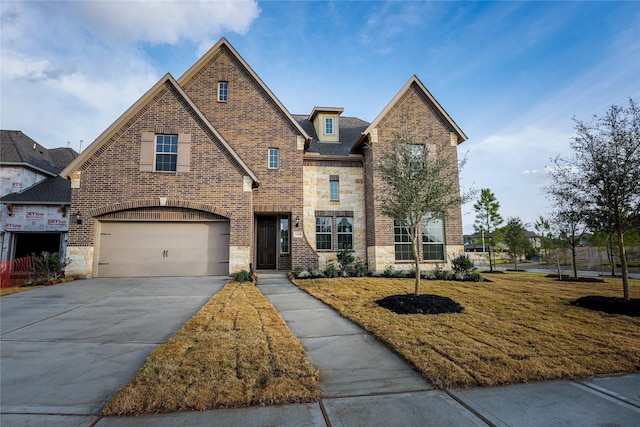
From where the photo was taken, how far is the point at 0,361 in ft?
13.5

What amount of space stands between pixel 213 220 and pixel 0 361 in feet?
29.0

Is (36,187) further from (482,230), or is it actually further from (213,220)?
(482,230)

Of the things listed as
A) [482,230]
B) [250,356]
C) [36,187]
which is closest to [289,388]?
[250,356]

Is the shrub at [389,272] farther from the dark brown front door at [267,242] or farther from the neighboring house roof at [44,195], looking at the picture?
the neighboring house roof at [44,195]

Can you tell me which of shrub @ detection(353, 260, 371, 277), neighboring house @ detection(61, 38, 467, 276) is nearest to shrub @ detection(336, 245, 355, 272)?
shrub @ detection(353, 260, 371, 277)

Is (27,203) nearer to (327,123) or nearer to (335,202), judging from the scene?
(335,202)

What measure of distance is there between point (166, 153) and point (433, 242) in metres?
11.9

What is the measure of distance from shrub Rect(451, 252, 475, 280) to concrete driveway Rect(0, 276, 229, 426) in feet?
32.3

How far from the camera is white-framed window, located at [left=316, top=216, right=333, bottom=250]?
1541 centimetres

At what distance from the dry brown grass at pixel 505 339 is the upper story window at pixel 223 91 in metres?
10.8

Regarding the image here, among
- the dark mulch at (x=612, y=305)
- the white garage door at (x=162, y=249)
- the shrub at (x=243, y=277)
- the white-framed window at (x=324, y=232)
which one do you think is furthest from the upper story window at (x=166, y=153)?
the dark mulch at (x=612, y=305)

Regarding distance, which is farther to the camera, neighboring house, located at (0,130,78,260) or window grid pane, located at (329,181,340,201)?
neighboring house, located at (0,130,78,260)

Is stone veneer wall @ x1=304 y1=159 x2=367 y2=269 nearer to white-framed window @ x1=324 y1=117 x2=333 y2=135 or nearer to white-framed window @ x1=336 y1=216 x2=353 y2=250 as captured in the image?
white-framed window @ x1=336 y1=216 x2=353 y2=250

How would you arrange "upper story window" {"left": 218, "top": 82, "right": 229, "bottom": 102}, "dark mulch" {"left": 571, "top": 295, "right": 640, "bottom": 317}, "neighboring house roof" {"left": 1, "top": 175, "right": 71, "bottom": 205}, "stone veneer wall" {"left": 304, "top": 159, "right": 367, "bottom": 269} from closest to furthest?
"dark mulch" {"left": 571, "top": 295, "right": 640, "bottom": 317}
"upper story window" {"left": 218, "top": 82, "right": 229, "bottom": 102}
"stone veneer wall" {"left": 304, "top": 159, "right": 367, "bottom": 269}
"neighboring house roof" {"left": 1, "top": 175, "right": 71, "bottom": 205}
